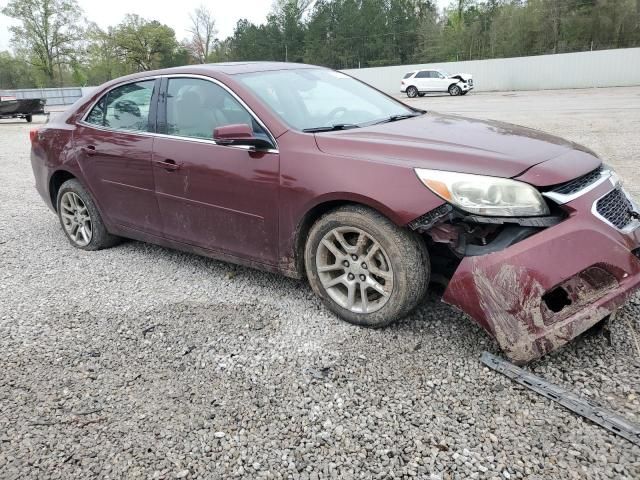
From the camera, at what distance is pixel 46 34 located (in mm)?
57719

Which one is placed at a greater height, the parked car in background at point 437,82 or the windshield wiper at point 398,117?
the parked car in background at point 437,82

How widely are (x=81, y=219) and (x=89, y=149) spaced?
0.77 meters

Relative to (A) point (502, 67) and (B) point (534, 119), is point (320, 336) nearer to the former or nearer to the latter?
(B) point (534, 119)

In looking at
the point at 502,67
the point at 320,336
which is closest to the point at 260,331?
the point at 320,336

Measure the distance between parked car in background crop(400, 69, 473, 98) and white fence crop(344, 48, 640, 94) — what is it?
592 cm

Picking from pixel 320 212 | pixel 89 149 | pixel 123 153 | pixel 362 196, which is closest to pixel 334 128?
pixel 320 212

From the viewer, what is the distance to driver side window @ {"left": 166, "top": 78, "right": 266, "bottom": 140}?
3625 millimetres

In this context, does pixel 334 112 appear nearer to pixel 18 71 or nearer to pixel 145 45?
pixel 18 71

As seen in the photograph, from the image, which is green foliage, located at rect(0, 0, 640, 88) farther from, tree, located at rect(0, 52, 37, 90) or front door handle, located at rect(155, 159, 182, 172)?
front door handle, located at rect(155, 159, 182, 172)

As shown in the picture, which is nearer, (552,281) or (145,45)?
(552,281)

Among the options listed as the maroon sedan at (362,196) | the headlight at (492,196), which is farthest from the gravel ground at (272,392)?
the headlight at (492,196)

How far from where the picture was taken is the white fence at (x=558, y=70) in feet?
109

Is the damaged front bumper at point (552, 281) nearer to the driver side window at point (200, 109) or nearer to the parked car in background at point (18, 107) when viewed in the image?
the driver side window at point (200, 109)

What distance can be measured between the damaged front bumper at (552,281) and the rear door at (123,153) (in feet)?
8.57
